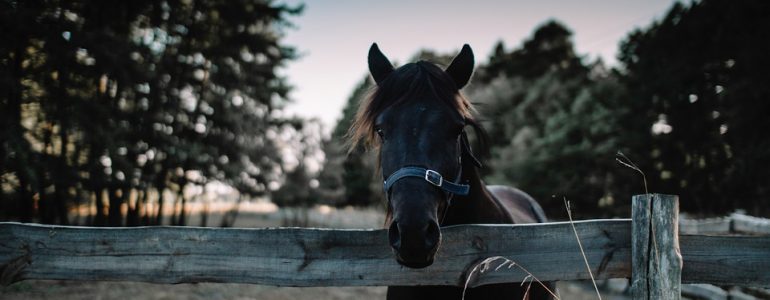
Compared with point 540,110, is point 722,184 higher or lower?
lower

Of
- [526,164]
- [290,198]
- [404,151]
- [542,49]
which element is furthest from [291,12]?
[542,49]

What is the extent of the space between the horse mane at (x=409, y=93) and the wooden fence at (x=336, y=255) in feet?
1.95

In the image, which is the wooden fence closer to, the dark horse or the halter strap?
the dark horse

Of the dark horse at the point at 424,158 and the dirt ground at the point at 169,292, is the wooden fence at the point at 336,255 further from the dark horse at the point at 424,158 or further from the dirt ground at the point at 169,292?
the dirt ground at the point at 169,292

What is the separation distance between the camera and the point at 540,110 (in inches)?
1113

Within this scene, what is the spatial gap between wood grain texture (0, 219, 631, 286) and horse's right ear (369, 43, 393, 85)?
969 millimetres

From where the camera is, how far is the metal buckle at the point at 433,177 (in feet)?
6.24

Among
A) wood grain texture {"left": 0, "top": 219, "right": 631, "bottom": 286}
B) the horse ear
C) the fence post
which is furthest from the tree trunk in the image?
the fence post

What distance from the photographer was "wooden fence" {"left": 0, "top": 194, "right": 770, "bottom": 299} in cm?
224

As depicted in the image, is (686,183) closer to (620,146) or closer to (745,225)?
(620,146)

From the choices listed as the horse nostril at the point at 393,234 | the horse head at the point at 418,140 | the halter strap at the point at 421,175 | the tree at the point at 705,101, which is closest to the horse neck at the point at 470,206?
the horse head at the point at 418,140

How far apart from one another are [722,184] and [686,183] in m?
2.98

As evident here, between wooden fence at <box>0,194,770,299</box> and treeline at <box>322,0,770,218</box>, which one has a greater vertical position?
treeline at <box>322,0,770,218</box>

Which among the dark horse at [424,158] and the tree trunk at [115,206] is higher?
the dark horse at [424,158]
